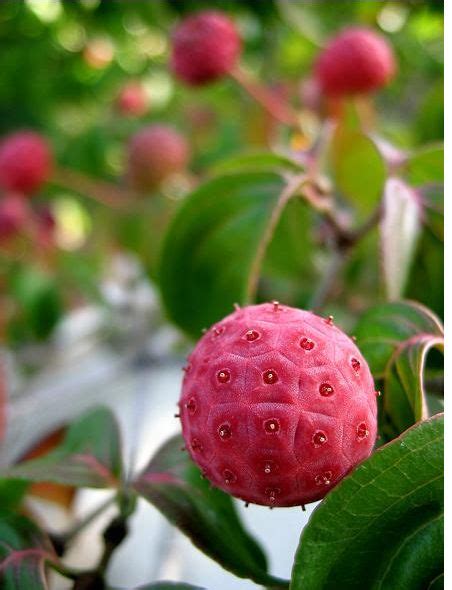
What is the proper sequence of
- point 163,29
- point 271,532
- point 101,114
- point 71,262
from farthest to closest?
point 101,114 < point 163,29 < point 71,262 < point 271,532

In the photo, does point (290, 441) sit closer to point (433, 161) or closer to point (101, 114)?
point (433, 161)

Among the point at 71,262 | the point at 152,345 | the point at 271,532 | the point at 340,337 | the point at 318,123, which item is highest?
the point at 318,123

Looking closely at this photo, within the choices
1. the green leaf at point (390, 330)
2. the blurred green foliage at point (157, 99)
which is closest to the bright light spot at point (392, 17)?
the blurred green foliage at point (157, 99)

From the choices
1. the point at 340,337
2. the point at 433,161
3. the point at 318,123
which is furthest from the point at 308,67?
the point at 340,337

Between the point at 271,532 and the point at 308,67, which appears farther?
the point at 308,67

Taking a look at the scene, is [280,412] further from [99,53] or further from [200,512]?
[99,53]
